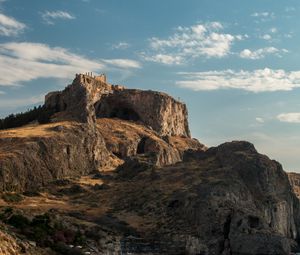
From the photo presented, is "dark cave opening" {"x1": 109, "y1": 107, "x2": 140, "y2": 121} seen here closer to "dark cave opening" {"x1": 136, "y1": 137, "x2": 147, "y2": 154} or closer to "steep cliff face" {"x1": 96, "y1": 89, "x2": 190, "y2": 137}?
"steep cliff face" {"x1": 96, "y1": 89, "x2": 190, "y2": 137}

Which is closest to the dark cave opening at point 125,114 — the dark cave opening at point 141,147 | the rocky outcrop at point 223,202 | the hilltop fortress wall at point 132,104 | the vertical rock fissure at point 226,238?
the hilltop fortress wall at point 132,104

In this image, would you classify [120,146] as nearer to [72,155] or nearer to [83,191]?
[72,155]

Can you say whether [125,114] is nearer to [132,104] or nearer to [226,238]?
[132,104]

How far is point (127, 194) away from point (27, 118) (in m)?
55.1

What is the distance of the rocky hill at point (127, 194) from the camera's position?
2842 inches

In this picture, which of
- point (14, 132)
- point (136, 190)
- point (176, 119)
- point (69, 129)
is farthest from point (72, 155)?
point (176, 119)

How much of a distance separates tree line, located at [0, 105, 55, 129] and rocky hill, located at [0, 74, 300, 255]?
8.51 feet

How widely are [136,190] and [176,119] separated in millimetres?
96521

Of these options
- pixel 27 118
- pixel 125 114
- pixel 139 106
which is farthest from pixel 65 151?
pixel 139 106

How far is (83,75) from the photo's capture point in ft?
490

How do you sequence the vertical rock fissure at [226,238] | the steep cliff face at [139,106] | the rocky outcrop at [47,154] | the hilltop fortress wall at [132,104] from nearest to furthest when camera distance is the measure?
the vertical rock fissure at [226,238] < the rocky outcrop at [47,154] < the hilltop fortress wall at [132,104] < the steep cliff face at [139,106]

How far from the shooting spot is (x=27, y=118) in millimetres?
145000

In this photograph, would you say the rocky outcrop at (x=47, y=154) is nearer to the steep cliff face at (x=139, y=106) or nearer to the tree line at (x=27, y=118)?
the tree line at (x=27, y=118)

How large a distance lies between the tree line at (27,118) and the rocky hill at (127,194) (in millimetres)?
2593
